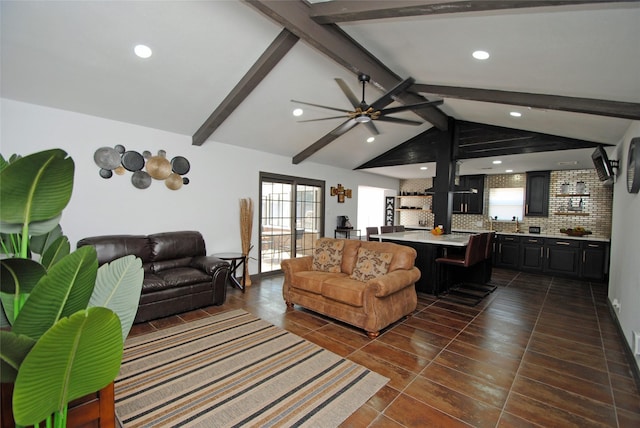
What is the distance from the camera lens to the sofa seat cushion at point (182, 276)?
3754 millimetres

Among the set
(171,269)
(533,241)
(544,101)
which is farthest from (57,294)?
(533,241)

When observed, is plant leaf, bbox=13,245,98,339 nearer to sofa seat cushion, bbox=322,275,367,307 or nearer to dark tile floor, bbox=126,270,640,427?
dark tile floor, bbox=126,270,640,427

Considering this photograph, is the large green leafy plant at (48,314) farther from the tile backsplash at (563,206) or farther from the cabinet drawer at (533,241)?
the tile backsplash at (563,206)

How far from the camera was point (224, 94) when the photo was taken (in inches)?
153

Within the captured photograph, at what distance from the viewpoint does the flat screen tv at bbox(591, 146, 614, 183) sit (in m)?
3.79

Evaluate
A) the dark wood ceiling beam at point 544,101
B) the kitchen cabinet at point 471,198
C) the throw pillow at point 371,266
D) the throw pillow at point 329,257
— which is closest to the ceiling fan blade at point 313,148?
the dark wood ceiling beam at point 544,101

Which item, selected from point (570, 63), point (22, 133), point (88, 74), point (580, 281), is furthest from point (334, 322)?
point (580, 281)

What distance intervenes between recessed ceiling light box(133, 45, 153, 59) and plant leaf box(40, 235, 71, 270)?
276 cm

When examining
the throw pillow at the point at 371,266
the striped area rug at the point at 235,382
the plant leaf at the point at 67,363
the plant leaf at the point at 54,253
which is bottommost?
the striped area rug at the point at 235,382

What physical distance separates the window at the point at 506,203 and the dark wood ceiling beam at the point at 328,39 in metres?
4.91

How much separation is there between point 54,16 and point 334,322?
13.5ft

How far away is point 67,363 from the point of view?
685mm

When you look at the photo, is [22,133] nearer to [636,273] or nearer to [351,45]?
[351,45]

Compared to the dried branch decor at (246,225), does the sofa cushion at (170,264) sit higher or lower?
lower
